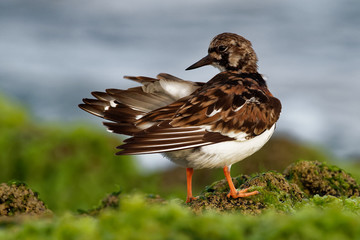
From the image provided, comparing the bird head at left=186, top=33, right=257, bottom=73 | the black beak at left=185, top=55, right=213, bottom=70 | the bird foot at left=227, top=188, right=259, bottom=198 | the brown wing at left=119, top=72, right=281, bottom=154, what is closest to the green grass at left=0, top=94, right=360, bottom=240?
the bird foot at left=227, top=188, right=259, bottom=198

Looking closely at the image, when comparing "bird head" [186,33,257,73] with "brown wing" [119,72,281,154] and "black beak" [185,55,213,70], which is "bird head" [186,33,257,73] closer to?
"black beak" [185,55,213,70]

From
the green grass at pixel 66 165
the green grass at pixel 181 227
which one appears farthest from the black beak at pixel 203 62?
the green grass at pixel 181 227

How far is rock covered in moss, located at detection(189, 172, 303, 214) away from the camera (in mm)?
4914

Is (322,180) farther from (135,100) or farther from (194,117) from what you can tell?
(135,100)

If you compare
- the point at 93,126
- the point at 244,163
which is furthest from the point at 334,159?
the point at 93,126

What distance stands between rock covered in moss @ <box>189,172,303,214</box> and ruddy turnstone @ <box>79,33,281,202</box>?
0.22 m

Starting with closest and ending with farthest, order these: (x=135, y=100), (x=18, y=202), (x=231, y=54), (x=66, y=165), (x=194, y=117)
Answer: (x=18, y=202), (x=194, y=117), (x=135, y=100), (x=231, y=54), (x=66, y=165)

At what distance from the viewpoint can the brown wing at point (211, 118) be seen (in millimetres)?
5938

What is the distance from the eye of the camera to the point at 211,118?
21.1ft

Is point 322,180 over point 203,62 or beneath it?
beneath

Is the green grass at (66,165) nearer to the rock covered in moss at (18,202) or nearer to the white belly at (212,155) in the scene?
the white belly at (212,155)

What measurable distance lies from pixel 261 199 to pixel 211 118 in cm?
167

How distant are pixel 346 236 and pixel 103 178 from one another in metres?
8.19

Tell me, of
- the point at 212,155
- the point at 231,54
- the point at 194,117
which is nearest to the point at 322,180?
the point at 212,155
